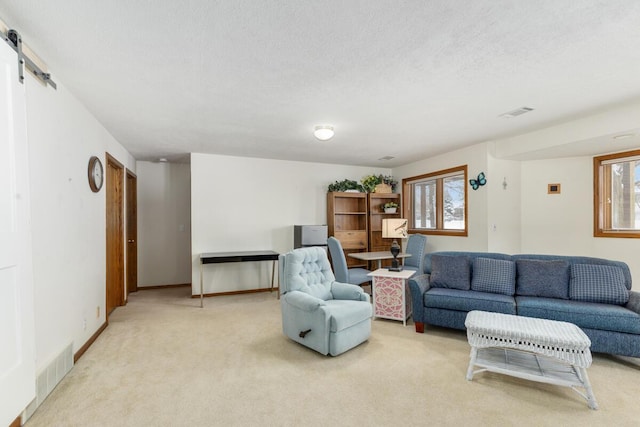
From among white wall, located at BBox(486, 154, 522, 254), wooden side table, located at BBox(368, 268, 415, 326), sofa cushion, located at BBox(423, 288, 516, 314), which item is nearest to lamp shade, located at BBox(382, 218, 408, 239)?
wooden side table, located at BBox(368, 268, 415, 326)

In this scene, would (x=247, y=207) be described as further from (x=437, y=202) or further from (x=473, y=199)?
(x=473, y=199)

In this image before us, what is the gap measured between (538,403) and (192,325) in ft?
11.2

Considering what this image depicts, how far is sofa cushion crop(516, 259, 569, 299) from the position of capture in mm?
3201

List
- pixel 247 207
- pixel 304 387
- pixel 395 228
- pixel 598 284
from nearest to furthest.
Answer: pixel 304 387, pixel 598 284, pixel 395 228, pixel 247 207

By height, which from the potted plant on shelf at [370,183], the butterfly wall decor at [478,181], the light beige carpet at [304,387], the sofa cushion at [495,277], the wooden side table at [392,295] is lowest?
the light beige carpet at [304,387]

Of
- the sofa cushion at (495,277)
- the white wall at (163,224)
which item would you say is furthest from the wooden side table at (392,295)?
the white wall at (163,224)

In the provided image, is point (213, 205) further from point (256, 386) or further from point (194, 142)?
point (256, 386)

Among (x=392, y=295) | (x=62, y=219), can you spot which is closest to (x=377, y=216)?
(x=392, y=295)

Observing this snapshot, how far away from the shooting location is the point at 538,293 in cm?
326

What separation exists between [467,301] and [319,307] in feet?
4.97

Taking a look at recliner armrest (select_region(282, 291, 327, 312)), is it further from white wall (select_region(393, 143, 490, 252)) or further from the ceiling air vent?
white wall (select_region(393, 143, 490, 252))

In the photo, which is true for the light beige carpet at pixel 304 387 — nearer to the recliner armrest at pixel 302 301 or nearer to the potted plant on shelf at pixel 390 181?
the recliner armrest at pixel 302 301

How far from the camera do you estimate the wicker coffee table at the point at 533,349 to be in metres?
2.20

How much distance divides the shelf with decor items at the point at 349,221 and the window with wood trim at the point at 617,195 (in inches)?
134
